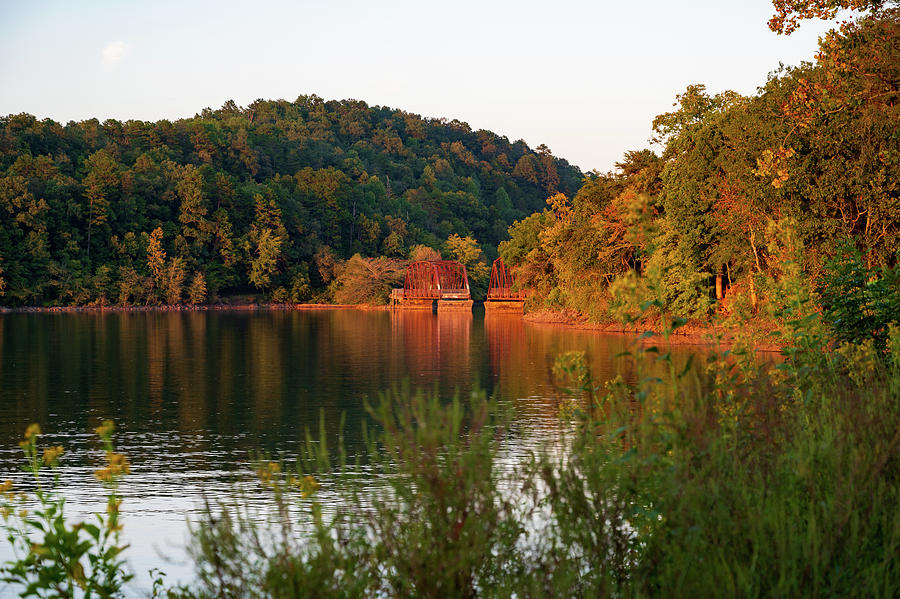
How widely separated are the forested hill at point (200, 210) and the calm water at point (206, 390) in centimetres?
4570

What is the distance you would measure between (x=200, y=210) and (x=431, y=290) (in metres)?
28.6

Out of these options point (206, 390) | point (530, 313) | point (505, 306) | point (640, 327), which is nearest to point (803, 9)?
point (206, 390)

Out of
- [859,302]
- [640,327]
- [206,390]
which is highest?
[859,302]

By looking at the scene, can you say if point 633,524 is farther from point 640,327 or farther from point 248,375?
point 640,327

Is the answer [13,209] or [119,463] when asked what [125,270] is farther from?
[119,463]

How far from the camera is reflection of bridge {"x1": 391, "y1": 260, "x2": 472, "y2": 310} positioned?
98.9 metres

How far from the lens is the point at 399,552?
5105 mm

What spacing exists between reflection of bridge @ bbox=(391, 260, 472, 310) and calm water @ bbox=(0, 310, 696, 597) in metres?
45.7

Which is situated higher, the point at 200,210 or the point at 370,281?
the point at 200,210

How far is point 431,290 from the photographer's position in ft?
333

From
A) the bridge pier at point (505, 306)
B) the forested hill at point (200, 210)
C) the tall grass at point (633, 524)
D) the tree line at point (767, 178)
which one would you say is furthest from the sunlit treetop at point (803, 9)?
the forested hill at point (200, 210)

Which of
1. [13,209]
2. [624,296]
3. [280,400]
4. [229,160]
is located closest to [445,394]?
[280,400]

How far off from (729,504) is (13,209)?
95191mm

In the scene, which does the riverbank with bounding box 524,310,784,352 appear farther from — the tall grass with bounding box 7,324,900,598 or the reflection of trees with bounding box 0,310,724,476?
the tall grass with bounding box 7,324,900,598
